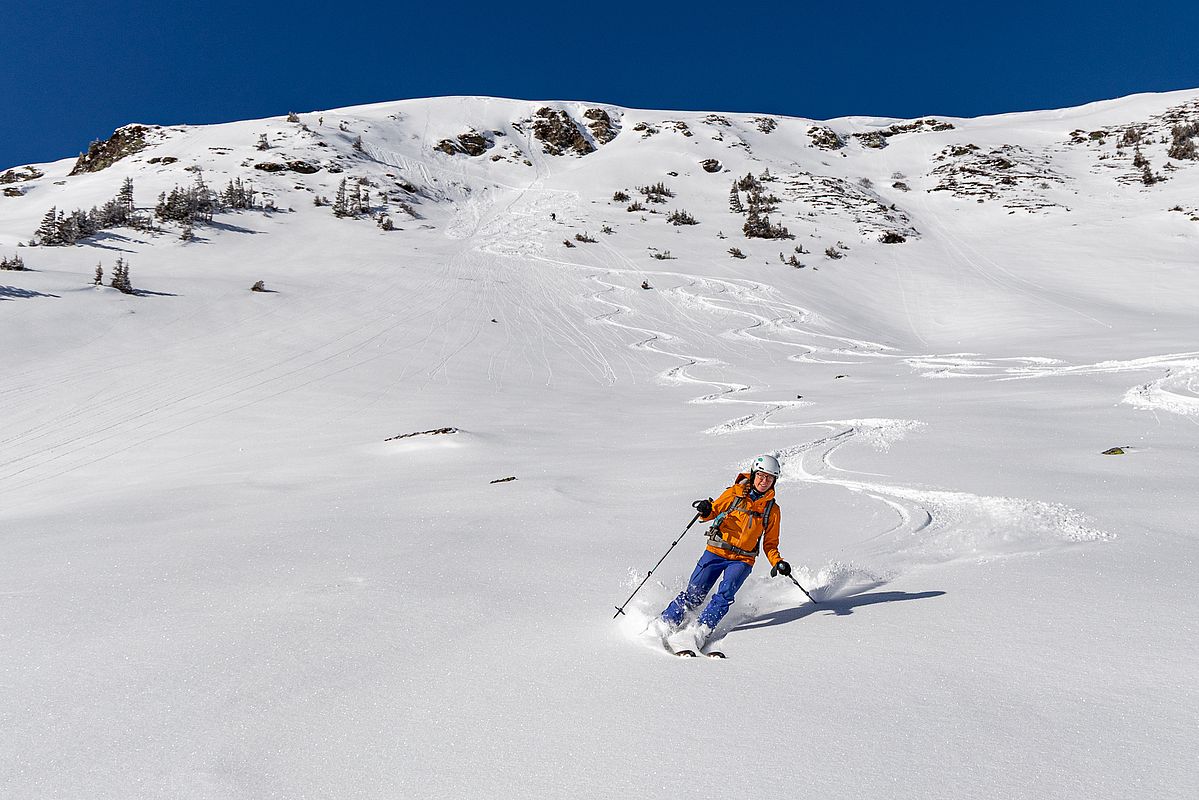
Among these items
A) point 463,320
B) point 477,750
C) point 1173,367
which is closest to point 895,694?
point 477,750

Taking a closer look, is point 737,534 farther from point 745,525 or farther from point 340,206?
point 340,206

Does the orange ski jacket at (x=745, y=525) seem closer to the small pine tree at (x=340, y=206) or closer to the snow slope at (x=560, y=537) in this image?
the snow slope at (x=560, y=537)

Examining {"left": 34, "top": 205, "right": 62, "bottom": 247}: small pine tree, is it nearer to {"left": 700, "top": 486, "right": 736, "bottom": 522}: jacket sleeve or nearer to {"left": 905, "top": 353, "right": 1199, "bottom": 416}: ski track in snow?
{"left": 700, "top": 486, "right": 736, "bottom": 522}: jacket sleeve

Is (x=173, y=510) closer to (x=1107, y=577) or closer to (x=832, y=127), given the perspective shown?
(x=1107, y=577)

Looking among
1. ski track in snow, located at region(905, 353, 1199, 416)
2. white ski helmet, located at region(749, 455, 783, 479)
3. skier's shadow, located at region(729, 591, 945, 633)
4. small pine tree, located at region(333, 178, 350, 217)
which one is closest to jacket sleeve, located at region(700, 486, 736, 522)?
white ski helmet, located at region(749, 455, 783, 479)

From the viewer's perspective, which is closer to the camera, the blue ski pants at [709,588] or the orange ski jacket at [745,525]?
the blue ski pants at [709,588]

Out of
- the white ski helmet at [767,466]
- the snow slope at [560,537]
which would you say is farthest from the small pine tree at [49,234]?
the white ski helmet at [767,466]

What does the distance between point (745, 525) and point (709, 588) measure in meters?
0.46

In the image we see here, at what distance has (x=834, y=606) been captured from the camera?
13.8 feet

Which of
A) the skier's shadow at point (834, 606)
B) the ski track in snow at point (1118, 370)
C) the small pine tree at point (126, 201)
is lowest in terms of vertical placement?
the skier's shadow at point (834, 606)

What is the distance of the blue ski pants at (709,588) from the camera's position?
399 cm

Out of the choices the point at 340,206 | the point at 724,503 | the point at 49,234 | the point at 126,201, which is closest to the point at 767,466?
the point at 724,503

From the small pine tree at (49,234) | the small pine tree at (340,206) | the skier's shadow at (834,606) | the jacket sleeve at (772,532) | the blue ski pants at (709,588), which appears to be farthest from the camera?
the small pine tree at (340,206)

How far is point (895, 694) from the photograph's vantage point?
2916mm
